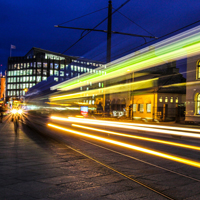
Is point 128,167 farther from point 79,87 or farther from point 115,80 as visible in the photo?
point 79,87

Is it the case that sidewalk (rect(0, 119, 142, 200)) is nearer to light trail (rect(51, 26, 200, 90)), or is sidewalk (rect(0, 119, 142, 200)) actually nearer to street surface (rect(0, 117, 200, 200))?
street surface (rect(0, 117, 200, 200))

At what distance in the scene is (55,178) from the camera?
5.18 metres

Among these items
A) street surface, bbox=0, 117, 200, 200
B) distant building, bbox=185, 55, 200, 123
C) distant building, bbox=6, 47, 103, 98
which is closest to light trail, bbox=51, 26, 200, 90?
street surface, bbox=0, 117, 200, 200

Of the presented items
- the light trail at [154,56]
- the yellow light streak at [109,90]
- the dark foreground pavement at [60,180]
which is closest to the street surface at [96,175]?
the dark foreground pavement at [60,180]

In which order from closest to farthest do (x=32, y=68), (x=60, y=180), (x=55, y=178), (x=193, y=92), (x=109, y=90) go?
(x=60, y=180) < (x=55, y=178) < (x=109, y=90) < (x=193, y=92) < (x=32, y=68)

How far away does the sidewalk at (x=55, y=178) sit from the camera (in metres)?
4.21

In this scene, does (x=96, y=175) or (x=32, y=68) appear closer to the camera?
(x=96, y=175)

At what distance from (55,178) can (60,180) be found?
0.19 metres

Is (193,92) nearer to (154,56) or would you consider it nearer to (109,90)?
(109,90)

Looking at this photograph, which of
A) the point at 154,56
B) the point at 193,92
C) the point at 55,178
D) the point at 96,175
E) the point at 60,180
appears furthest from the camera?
the point at 193,92

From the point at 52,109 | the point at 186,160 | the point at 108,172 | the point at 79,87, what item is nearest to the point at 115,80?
the point at 79,87

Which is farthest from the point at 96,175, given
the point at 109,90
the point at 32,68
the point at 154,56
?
the point at 32,68

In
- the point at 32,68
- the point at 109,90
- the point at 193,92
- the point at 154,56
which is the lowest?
the point at 109,90

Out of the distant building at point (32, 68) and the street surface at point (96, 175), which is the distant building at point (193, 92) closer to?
the street surface at point (96, 175)
